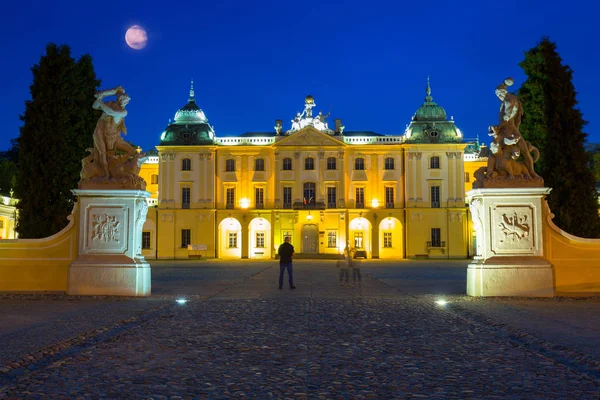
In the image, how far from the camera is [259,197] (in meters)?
53.5

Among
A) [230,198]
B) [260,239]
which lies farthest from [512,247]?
[230,198]

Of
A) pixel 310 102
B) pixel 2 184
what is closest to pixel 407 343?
pixel 310 102

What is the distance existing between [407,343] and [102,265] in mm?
8101

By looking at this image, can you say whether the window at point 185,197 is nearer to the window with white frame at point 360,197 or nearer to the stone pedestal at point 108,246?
the window with white frame at point 360,197

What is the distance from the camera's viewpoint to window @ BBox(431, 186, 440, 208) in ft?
172

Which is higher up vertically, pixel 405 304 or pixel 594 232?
pixel 594 232

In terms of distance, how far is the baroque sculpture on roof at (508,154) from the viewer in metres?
13.7

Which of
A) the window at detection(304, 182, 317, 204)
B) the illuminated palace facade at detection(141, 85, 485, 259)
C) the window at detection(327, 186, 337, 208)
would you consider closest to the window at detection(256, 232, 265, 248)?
the illuminated palace facade at detection(141, 85, 485, 259)

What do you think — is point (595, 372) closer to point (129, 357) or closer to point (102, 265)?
point (129, 357)

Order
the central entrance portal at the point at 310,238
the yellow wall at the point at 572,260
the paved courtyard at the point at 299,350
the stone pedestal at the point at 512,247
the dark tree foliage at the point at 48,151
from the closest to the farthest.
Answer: the paved courtyard at the point at 299,350
the stone pedestal at the point at 512,247
the yellow wall at the point at 572,260
the dark tree foliage at the point at 48,151
the central entrance portal at the point at 310,238

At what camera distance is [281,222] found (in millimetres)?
52719

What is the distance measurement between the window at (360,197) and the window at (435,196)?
571cm

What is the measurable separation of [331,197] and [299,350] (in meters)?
46.1

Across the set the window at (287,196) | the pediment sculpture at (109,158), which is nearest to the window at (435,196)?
the window at (287,196)
